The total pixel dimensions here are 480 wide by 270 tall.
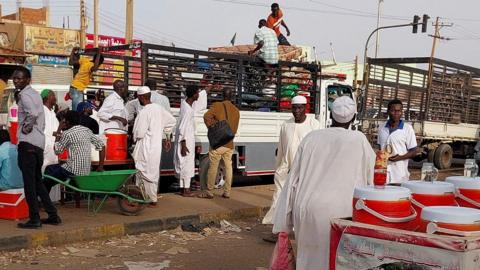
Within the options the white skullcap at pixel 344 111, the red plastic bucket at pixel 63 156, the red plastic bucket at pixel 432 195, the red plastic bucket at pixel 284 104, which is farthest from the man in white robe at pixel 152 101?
the red plastic bucket at pixel 432 195

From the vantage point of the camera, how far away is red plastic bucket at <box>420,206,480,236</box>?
2576mm

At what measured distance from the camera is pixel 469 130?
62.5 feet

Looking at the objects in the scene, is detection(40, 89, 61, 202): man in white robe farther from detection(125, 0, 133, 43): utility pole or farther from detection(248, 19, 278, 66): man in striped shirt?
detection(125, 0, 133, 43): utility pole

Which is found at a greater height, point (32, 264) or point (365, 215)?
point (365, 215)

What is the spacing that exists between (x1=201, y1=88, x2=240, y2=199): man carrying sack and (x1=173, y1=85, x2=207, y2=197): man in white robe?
0.93ft

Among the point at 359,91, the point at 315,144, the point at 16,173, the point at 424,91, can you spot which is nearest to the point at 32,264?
the point at 16,173

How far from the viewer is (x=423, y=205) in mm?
3100

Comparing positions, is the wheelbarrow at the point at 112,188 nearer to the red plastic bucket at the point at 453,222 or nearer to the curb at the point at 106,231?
the curb at the point at 106,231

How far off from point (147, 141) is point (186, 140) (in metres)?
0.94

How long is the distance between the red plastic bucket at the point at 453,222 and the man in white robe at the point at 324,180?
919mm

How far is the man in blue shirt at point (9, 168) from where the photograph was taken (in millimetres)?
6773

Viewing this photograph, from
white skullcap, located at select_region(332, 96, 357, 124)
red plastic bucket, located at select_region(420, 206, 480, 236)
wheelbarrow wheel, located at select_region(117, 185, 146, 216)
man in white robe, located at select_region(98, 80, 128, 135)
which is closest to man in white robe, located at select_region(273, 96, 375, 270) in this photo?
white skullcap, located at select_region(332, 96, 357, 124)

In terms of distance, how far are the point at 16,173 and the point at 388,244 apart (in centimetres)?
542

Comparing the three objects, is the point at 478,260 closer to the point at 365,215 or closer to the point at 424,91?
the point at 365,215
